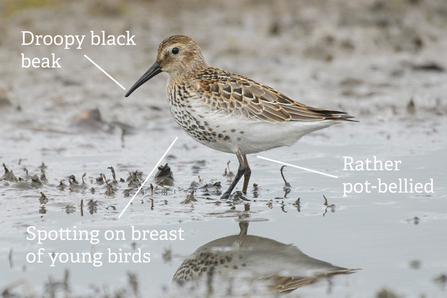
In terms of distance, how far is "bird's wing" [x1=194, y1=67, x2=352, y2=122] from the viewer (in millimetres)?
7504

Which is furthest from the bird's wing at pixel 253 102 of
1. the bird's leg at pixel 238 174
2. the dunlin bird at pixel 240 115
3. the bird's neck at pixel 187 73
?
the bird's leg at pixel 238 174

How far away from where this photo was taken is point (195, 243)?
19.9ft

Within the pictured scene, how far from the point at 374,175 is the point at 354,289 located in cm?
362

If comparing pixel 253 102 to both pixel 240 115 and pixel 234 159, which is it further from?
pixel 234 159

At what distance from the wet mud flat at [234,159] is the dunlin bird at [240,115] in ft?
2.13

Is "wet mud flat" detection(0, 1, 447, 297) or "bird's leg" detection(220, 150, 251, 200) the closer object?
"wet mud flat" detection(0, 1, 447, 297)

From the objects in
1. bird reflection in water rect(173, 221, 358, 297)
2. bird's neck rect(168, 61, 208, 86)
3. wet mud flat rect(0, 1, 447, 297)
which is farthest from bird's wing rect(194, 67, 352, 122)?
bird reflection in water rect(173, 221, 358, 297)

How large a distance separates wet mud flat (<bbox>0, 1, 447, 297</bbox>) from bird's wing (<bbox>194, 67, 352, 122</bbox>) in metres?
0.93

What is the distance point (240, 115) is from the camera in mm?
7477

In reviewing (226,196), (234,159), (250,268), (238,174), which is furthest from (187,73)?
(250,268)

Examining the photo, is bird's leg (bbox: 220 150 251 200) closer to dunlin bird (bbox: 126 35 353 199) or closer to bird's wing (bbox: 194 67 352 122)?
dunlin bird (bbox: 126 35 353 199)

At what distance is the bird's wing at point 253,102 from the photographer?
750cm

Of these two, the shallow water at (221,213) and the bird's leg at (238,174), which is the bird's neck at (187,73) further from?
the shallow water at (221,213)

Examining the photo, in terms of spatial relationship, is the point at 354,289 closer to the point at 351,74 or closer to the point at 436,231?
the point at 436,231
